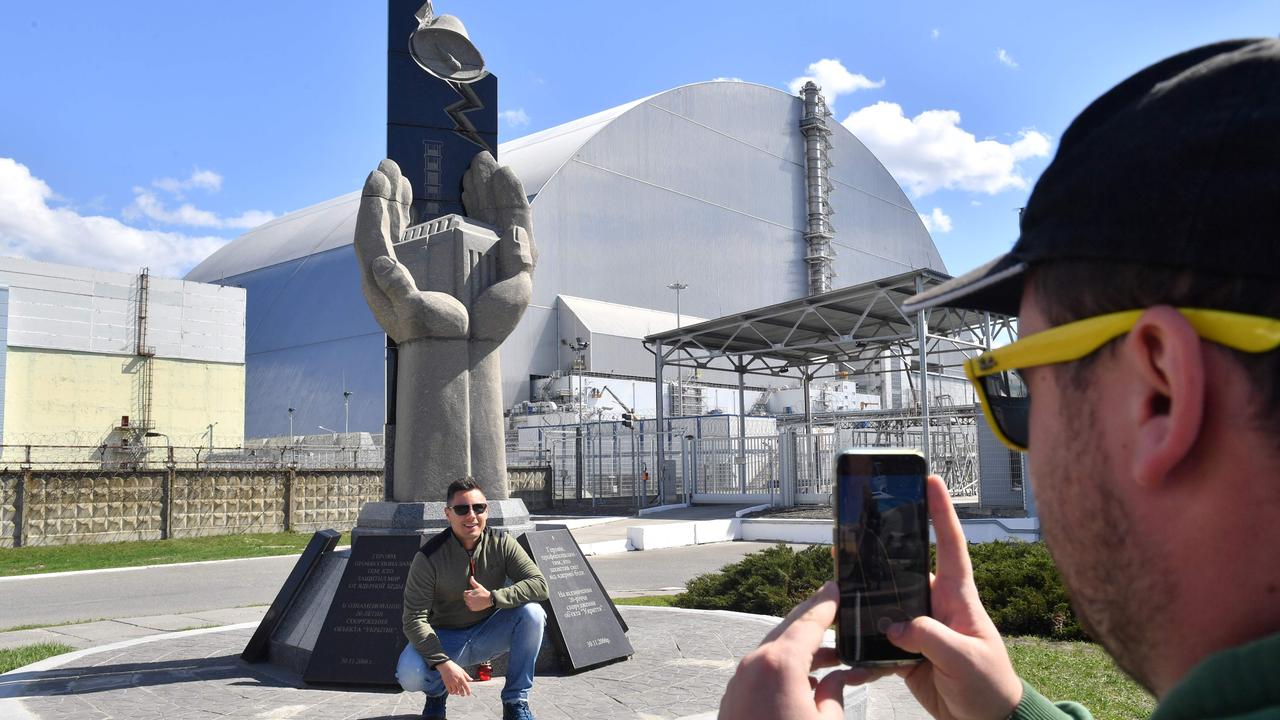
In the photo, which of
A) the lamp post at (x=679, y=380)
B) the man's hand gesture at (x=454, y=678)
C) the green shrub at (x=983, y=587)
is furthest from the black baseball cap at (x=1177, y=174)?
the lamp post at (x=679, y=380)

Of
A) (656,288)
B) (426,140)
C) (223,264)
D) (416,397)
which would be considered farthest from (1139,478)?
(223,264)

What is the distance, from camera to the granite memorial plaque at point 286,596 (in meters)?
7.86

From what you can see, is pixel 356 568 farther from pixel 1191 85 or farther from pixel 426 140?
pixel 1191 85

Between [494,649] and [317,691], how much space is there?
182cm

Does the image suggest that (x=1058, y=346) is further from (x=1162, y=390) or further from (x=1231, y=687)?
(x=1231, y=687)

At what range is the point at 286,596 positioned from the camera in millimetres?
8062

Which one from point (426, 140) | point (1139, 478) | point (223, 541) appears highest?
point (426, 140)

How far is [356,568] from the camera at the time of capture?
7.35 meters

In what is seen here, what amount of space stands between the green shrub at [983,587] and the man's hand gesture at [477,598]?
4644 millimetres

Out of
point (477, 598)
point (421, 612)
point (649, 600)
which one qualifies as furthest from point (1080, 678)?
point (649, 600)

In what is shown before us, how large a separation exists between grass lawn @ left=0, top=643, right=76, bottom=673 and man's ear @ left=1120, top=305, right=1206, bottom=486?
964 cm

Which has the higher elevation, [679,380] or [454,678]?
[679,380]

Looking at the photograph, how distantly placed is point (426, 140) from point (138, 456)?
31.3 meters

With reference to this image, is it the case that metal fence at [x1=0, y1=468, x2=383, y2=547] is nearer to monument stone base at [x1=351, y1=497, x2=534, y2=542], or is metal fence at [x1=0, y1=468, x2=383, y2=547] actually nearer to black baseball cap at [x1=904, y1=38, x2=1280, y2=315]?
monument stone base at [x1=351, y1=497, x2=534, y2=542]
